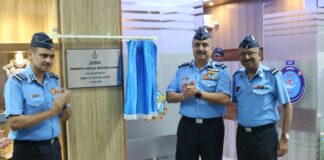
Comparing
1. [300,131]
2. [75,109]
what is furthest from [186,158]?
[300,131]

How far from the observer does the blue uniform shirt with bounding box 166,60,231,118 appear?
2.85 meters

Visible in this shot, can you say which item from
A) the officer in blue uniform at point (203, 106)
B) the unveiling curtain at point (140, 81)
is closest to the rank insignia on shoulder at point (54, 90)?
the unveiling curtain at point (140, 81)

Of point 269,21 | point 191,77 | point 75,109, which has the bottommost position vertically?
point 75,109

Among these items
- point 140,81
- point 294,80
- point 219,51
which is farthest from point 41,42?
point 219,51

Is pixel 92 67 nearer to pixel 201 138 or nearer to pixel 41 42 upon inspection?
pixel 41 42

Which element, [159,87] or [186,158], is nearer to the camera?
[186,158]

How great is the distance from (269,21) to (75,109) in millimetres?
2547

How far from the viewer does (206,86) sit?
2922 mm

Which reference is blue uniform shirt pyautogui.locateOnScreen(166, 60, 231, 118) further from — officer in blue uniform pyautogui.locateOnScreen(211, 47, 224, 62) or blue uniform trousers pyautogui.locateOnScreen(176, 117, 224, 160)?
officer in blue uniform pyautogui.locateOnScreen(211, 47, 224, 62)

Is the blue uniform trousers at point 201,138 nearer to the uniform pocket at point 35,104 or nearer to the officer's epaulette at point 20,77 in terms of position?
the uniform pocket at point 35,104

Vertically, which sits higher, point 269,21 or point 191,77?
point 269,21

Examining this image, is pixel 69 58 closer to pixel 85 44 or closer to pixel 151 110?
pixel 85 44

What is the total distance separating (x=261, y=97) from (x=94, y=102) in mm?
1419

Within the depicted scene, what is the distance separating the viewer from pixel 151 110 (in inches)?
115
